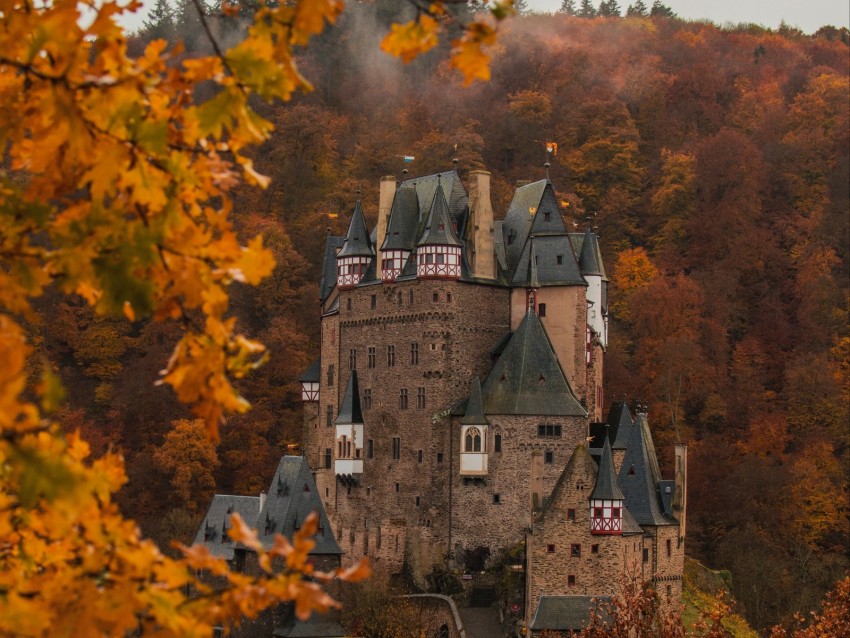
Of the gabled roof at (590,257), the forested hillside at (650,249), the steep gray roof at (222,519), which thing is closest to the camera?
the steep gray roof at (222,519)

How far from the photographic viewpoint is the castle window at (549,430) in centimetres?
4762

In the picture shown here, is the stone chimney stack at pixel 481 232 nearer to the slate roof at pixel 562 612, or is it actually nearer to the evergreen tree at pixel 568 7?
the slate roof at pixel 562 612

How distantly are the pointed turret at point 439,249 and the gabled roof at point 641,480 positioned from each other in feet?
24.7

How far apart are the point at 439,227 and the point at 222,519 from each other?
1219cm

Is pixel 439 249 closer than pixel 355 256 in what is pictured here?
Yes

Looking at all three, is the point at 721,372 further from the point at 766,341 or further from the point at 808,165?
the point at 808,165

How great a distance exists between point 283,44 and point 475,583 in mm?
41764

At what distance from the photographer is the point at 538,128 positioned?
291ft

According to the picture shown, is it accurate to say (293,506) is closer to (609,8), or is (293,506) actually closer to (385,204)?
(385,204)

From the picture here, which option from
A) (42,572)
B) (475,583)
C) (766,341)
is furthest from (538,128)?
(42,572)

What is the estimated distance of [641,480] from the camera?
159ft

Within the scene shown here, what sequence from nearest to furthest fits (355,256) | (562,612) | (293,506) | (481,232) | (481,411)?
(562,612) → (481,411) → (293,506) → (481,232) → (355,256)

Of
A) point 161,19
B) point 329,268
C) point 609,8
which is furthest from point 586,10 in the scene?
point 329,268

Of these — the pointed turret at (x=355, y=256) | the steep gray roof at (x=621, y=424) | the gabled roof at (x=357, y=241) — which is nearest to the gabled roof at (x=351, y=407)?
the pointed turret at (x=355, y=256)
